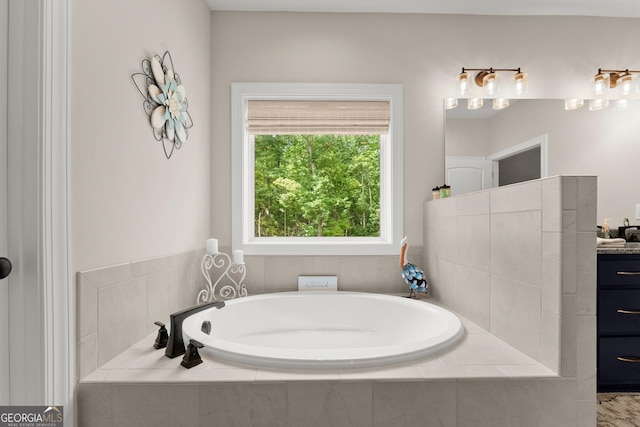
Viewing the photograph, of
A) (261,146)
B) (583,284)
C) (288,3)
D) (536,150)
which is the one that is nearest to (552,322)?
(583,284)

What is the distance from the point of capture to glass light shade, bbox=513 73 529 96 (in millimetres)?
2219

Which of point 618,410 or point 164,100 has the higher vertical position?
point 164,100

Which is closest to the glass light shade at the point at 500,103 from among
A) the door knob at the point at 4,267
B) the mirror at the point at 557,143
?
the mirror at the point at 557,143

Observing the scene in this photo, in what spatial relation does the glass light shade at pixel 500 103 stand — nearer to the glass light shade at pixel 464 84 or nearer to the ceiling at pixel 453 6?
the glass light shade at pixel 464 84

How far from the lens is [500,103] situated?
7.30 feet

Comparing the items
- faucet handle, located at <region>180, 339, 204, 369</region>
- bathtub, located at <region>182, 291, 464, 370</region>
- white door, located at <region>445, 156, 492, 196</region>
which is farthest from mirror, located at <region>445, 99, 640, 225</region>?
faucet handle, located at <region>180, 339, 204, 369</region>

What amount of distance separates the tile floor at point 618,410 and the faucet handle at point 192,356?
1.88m

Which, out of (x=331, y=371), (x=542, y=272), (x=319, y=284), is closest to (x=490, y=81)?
(x=542, y=272)

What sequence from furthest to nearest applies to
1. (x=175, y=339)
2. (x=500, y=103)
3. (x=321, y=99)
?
(x=321, y=99) < (x=500, y=103) < (x=175, y=339)

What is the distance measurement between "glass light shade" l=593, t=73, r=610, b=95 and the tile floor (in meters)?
1.91

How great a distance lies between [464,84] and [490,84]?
0.17 m

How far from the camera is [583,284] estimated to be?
43.0 inches

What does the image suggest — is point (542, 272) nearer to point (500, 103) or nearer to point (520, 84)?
point (500, 103)

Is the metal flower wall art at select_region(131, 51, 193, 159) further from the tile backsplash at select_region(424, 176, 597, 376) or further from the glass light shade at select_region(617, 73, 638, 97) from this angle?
the glass light shade at select_region(617, 73, 638, 97)
